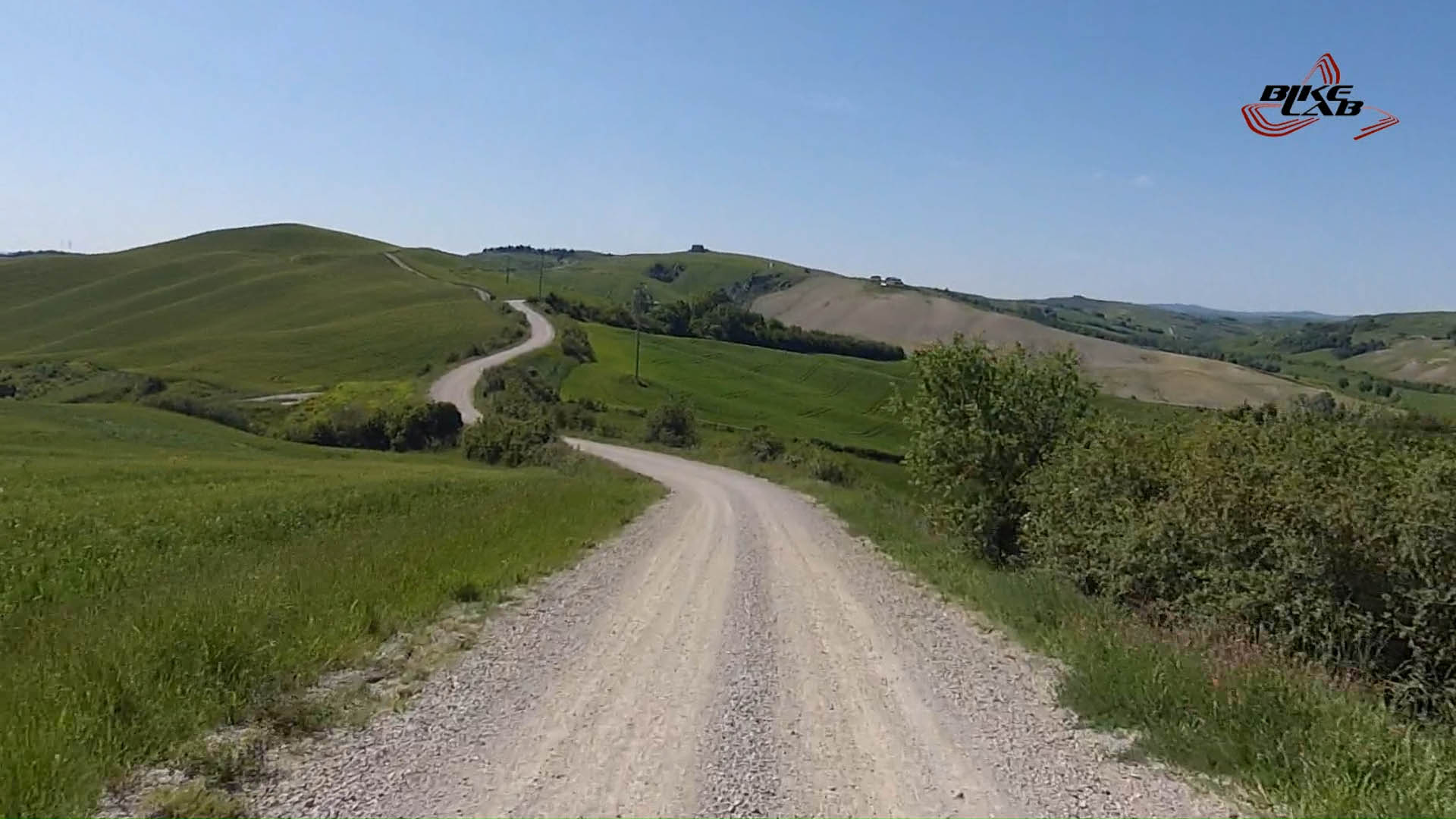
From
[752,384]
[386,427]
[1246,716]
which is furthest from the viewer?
[752,384]

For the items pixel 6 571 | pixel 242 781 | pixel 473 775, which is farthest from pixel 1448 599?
pixel 6 571

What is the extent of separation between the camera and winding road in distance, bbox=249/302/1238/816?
610 cm

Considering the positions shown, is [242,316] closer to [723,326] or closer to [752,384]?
[723,326]

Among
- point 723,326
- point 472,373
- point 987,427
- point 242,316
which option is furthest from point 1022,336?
point 987,427

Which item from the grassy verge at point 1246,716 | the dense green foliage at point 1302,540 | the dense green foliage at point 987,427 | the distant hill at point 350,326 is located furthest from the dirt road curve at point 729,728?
the distant hill at point 350,326

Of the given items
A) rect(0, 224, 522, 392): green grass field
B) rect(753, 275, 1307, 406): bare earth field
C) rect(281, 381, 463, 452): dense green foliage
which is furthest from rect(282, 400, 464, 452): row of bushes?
rect(753, 275, 1307, 406): bare earth field

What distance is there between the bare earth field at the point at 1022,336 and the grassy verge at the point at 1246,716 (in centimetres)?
5663

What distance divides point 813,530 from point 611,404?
192 feet

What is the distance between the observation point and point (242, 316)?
12519cm

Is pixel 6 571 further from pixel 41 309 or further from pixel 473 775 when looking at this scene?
pixel 41 309

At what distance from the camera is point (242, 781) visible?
6.18 metres

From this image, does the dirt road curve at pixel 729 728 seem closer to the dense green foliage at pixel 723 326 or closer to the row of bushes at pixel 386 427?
the row of bushes at pixel 386 427

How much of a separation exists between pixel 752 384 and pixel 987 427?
281 feet

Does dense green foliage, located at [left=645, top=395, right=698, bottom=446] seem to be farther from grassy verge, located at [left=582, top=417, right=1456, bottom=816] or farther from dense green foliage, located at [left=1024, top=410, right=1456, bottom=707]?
grassy verge, located at [left=582, top=417, right=1456, bottom=816]
